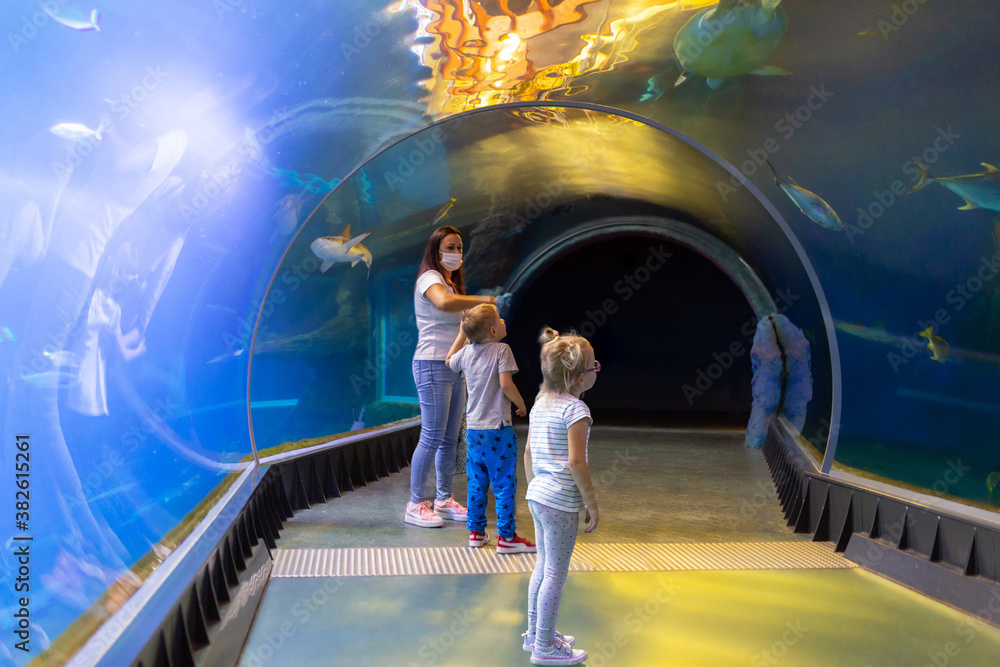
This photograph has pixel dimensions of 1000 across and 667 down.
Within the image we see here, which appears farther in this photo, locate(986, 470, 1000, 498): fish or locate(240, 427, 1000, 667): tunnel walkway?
locate(986, 470, 1000, 498): fish

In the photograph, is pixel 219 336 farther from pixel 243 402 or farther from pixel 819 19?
pixel 819 19

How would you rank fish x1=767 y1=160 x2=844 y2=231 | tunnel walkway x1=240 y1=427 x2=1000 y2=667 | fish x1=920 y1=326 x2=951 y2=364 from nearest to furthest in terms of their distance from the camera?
tunnel walkway x1=240 y1=427 x2=1000 y2=667 < fish x1=920 y1=326 x2=951 y2=364 < fish x1=767 y1=160 x2=844 y2=231

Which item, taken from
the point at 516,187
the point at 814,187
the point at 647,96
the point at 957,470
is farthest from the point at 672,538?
the point at 516,187

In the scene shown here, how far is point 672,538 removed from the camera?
5395 mm

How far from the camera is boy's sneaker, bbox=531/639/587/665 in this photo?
313 centimetres

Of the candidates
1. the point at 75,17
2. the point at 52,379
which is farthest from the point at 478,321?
the point at 75,17

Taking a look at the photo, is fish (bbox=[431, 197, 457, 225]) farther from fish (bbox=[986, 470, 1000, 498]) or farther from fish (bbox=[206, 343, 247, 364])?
fish (bbox=[986, 470, 1000, 498])

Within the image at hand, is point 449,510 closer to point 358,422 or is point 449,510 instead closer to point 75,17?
point 358,422

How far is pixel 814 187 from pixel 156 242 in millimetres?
4489

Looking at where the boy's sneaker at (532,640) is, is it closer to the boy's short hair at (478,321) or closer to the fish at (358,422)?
the boy's short hair at (478,321)

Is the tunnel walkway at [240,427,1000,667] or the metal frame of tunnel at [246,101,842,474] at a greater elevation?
the metal frame of tunnel at [246,101,842,474]

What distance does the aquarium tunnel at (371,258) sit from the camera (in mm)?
2475

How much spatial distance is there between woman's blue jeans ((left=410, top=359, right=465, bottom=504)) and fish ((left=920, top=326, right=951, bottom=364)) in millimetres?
2962

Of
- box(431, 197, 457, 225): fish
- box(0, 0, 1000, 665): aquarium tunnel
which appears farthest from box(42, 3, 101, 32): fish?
box(431, 197, 457, 225): fish
